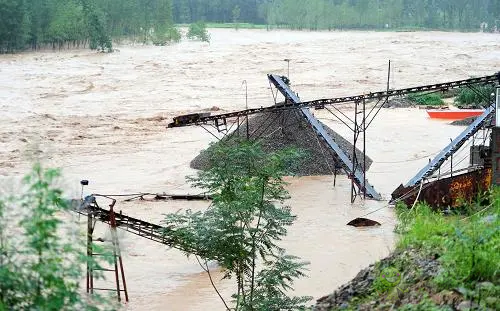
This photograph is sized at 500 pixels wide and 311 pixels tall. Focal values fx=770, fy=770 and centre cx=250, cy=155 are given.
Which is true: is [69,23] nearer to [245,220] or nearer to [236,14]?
[236,14]

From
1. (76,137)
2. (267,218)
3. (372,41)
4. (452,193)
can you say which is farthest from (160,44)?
(267,218)

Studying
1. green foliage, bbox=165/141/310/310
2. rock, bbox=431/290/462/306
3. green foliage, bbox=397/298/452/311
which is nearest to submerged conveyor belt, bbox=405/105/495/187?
green foliage, bbox=165/141/310/310

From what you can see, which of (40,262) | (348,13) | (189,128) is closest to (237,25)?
(348,13)

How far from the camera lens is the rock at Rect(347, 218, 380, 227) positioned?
71.6ft

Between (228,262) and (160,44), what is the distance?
7517 cm

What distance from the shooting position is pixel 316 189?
27.3 metres

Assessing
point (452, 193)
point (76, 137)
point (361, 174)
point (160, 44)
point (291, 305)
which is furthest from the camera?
point (160, 44)

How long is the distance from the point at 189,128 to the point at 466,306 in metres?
33.2

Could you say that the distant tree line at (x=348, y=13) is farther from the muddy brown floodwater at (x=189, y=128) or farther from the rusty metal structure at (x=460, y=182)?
the rusty metal structure at (x=460, y=182)

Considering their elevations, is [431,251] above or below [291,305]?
above

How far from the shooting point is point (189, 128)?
4166 cm

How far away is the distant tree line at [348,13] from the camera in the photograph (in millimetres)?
117312

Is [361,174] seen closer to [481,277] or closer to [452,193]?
[452,193]

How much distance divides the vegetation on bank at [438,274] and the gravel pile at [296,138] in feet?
50.1
